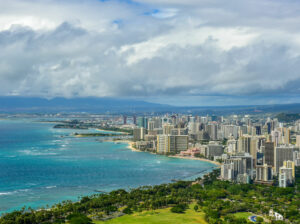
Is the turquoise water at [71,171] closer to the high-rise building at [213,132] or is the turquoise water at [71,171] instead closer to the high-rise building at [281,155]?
the high-rise building at [281,155]

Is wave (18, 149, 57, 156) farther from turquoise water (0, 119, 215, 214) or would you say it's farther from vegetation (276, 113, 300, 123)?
vegetation (276, 113, 300, 123)

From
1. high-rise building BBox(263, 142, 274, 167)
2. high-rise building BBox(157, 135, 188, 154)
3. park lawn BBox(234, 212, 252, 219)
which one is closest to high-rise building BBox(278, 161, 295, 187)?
high-rise building BBox(263, 142, 274, 167)

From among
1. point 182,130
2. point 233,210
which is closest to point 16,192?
point 233,210

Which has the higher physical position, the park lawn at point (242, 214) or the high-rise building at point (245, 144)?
the high-rise building at point (245, 144)

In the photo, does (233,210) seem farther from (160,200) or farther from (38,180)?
(38,180)

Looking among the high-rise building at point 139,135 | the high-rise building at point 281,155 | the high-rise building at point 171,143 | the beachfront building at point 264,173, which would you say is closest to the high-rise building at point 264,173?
the beachfront building at point 264,173

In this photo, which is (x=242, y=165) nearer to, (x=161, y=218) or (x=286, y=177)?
(x=286, y=177)

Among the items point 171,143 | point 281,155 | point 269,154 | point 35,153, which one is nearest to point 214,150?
point 171,143
